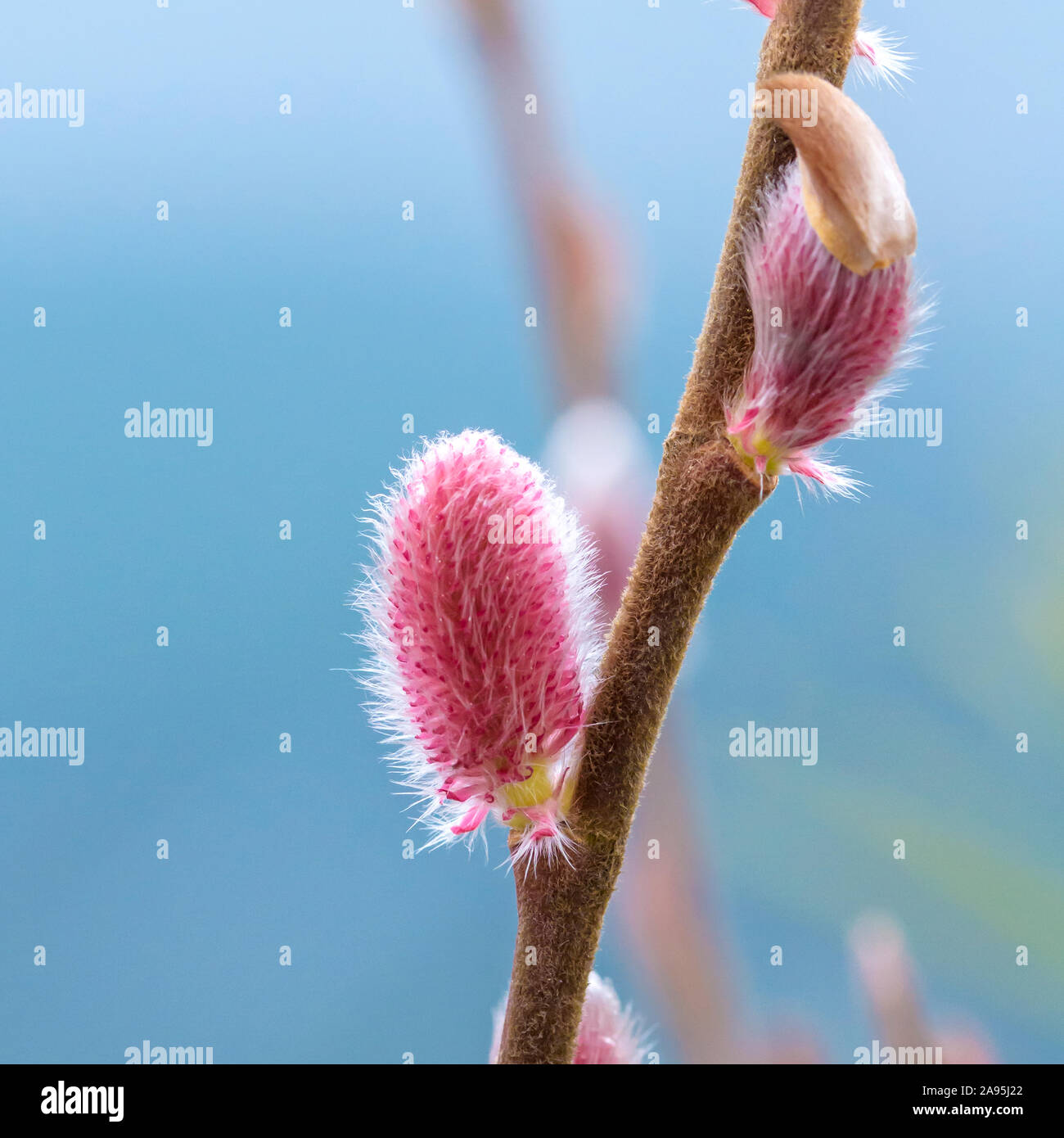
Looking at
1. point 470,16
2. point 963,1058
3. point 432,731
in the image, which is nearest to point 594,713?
point 432,731

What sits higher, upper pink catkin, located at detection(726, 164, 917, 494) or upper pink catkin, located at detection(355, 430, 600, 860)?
upper pink catkin, located at detection(726, 164, 917, 494)

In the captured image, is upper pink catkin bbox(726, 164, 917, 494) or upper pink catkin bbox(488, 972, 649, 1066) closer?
upper pink catkin bbox(726, 164, 917, 494)

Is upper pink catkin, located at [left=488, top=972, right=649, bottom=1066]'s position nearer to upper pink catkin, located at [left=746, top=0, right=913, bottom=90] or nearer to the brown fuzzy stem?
the brown fuzzy stem

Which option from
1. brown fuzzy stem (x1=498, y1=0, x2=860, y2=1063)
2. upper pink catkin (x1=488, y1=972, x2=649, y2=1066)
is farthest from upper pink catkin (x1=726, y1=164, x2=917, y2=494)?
upper pink catkin (x1=488, y1=972, x2=649, y2=1066)

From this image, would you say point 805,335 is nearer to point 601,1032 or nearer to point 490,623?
point 490,623
